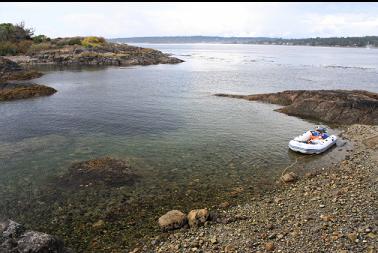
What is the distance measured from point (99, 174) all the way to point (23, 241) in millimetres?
9948

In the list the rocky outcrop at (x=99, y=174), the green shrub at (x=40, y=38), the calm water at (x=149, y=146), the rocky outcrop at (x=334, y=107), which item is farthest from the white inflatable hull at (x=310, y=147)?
the green shrub at (x=40, y=38)

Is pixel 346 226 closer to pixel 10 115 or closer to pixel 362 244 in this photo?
pixel 362 244

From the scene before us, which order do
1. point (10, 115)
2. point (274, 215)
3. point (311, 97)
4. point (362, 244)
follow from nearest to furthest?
point (362, 244) → point (274, 215) → point (10, 115) → point (311, 97)

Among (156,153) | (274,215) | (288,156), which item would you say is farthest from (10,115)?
(274,215)

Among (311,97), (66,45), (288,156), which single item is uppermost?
(66,45)

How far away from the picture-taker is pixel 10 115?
139ft

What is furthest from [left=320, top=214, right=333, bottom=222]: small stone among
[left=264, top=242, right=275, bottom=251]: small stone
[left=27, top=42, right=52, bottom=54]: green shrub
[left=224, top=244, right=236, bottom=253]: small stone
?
[left=27, top=42, right=52, bottom=54]: green shrub

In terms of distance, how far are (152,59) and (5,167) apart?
114 m

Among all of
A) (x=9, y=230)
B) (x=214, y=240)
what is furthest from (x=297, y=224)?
(x=9, y=230)

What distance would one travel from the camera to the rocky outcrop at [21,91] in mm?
53000

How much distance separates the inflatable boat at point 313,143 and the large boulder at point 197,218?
15.1 metres

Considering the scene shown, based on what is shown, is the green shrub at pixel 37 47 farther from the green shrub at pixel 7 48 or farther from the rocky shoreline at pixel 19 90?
the rocky shoreline at pixel 19 90

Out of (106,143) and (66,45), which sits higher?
(66,45)

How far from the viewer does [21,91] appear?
55.1 metres
